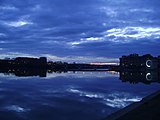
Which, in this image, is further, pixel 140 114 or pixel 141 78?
pixel 141 78

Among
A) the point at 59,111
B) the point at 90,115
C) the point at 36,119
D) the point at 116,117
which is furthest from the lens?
the point at 59,111

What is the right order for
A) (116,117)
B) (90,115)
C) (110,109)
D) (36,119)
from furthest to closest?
(110,109) → (90,115) → (36,119) → (116,117)

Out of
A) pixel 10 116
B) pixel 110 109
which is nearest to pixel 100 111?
pixel 110 109

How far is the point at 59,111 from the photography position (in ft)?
71.3

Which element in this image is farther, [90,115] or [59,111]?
[59,111]

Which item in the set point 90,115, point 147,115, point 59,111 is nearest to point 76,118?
point 90,115

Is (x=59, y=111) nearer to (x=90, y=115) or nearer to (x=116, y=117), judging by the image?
(x=90, y=115)

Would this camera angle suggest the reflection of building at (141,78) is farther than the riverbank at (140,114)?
Yes

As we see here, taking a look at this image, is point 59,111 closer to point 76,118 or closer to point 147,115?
point 76,118

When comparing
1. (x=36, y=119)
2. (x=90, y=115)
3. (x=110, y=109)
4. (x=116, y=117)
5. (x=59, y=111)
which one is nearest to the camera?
(x=116, y=117)

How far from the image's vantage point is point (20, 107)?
23375 millimetres

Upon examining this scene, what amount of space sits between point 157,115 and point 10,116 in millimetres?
8655

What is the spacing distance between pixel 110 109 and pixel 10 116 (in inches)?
303

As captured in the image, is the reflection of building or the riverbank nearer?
the riverbank
